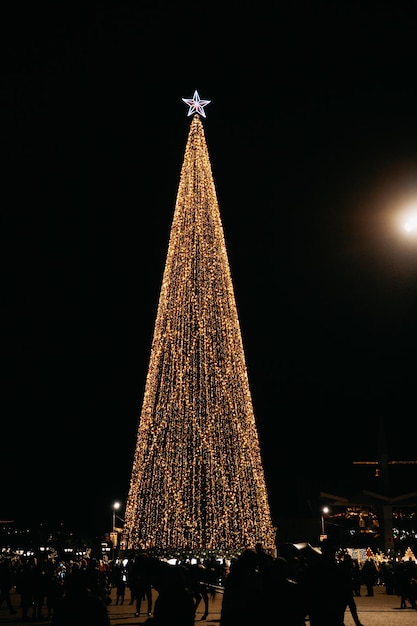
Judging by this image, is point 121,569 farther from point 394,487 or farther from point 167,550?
point 394,487

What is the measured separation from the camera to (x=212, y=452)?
27984 millimetres

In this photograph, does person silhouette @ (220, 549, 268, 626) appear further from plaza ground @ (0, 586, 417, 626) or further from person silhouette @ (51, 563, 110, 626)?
plaza ground @ (0, 586, 417, 626)

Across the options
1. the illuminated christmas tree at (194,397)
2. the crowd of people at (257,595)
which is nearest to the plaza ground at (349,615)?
the illuminated christmas tree at (194,397)

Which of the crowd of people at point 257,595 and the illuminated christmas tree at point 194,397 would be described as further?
the illuminated christmas tree at point 194,397

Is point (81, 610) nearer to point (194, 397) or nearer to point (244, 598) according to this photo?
point (244, 598)

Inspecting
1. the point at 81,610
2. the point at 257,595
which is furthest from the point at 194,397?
the point at 81,610

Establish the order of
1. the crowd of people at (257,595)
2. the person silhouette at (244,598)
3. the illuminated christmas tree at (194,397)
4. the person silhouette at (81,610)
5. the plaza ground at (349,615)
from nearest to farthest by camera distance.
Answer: the person silhouette at (81,610) → the crowd of people at (257,595) → the person silhouette at (244,598) → the plaza ground at (349,615) → the illuminated christmas tree at (194,397)

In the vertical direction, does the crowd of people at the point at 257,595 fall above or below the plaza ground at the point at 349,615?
below

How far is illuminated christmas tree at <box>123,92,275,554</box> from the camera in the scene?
27.0 metres

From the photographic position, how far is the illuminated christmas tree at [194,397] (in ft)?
88.4

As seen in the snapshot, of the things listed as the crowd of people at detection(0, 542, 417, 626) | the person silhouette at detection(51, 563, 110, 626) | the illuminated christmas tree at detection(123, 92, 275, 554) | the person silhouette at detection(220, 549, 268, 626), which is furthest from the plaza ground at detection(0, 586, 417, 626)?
the person silhouette at detection(51, 563, 110, 626)

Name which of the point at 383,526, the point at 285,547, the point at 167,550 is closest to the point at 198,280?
the point at 167,550

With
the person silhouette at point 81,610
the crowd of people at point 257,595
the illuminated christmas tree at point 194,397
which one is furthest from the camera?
the illuminated christmas tree at point 194,397

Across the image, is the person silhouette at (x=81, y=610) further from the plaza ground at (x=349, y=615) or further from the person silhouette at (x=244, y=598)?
the plaza ground at (x=349, y=615)
